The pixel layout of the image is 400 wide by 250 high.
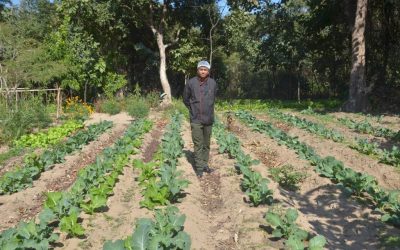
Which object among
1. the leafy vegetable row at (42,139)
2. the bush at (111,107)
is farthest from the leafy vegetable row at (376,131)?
the bush at (111,107)

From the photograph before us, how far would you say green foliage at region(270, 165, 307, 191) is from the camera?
22.3 feet

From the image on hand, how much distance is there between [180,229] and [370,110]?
14652mm

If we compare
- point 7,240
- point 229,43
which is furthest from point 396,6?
point 7,240

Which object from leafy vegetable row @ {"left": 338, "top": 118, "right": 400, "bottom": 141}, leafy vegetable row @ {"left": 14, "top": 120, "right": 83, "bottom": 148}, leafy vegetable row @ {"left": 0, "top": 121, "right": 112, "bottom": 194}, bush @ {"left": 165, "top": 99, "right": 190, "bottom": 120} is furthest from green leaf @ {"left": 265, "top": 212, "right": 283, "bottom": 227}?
bush @ {"left": 165, "top": 99, "right": 190, "bottom": 120}

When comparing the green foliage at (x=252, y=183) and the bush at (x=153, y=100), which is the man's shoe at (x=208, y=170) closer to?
the green foliage at (x=252, y=183)

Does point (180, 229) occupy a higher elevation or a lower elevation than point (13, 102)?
lower

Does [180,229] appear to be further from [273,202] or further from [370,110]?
[370,110]

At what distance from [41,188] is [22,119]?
5638mm

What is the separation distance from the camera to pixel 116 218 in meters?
5.36

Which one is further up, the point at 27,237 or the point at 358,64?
the point at 358,64

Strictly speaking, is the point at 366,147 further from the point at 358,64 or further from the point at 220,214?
the point at 358,64

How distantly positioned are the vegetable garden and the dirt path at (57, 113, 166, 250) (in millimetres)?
12

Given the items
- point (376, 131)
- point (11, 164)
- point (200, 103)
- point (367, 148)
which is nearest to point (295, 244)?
point (200, 103)

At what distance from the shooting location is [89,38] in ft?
68.9
